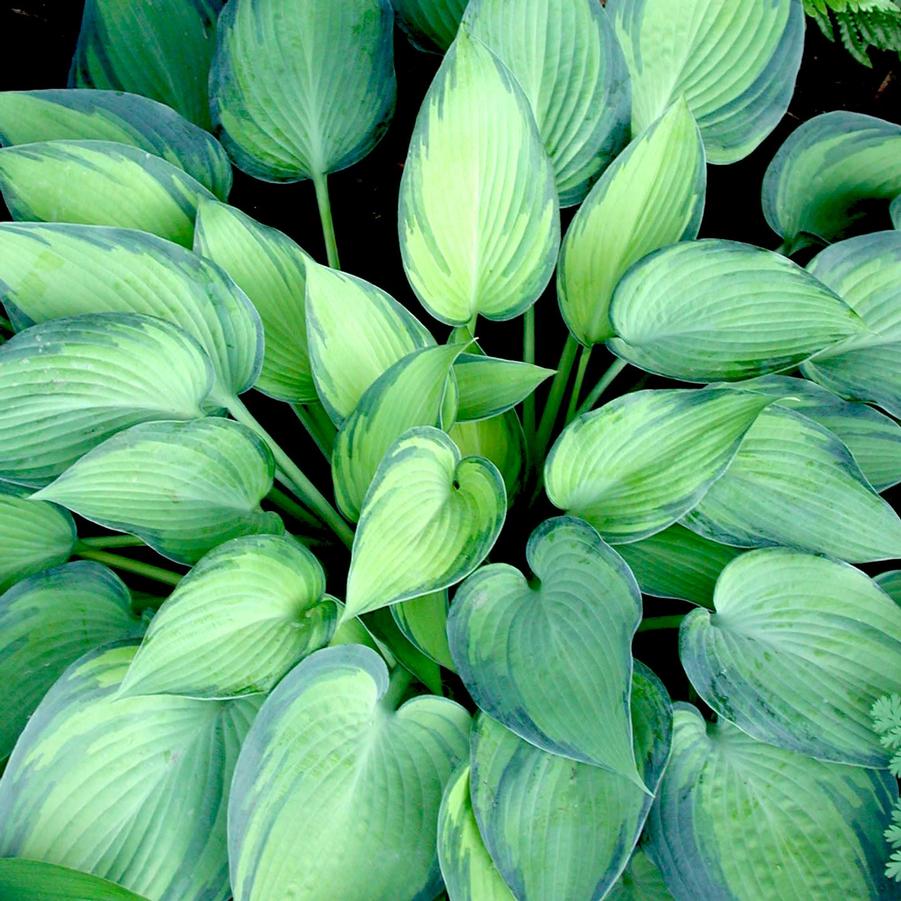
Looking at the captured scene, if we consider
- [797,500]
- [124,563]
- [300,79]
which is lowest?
[124,563]

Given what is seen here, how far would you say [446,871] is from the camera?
74 centimetres

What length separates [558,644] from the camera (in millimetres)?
758

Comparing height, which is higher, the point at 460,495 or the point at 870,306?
the point at 870,306

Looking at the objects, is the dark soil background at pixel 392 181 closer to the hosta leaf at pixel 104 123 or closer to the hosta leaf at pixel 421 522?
the hosta leaf at pixel 104 123

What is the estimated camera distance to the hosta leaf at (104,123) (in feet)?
3.21

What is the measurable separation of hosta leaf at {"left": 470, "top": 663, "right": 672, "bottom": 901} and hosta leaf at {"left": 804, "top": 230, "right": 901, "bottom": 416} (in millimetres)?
425

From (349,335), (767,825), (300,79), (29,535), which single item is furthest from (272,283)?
(767,825)

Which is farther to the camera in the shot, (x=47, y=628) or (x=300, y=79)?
(x=300, y=79)

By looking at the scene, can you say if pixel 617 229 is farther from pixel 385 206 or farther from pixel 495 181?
pixel 385 206

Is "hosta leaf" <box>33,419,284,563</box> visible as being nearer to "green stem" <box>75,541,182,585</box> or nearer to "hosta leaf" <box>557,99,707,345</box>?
"green stem" <box>75,541,182,585</box>

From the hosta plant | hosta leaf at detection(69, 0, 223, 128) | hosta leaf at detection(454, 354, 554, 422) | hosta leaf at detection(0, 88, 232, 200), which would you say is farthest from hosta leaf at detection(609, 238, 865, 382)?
hosta leaf at detection(69, 0, 223, 128)

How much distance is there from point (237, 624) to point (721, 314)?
564 millimetres

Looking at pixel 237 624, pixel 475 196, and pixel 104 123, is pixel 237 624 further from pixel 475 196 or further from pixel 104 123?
pixel 104 123

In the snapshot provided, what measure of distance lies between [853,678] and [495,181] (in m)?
0.60
